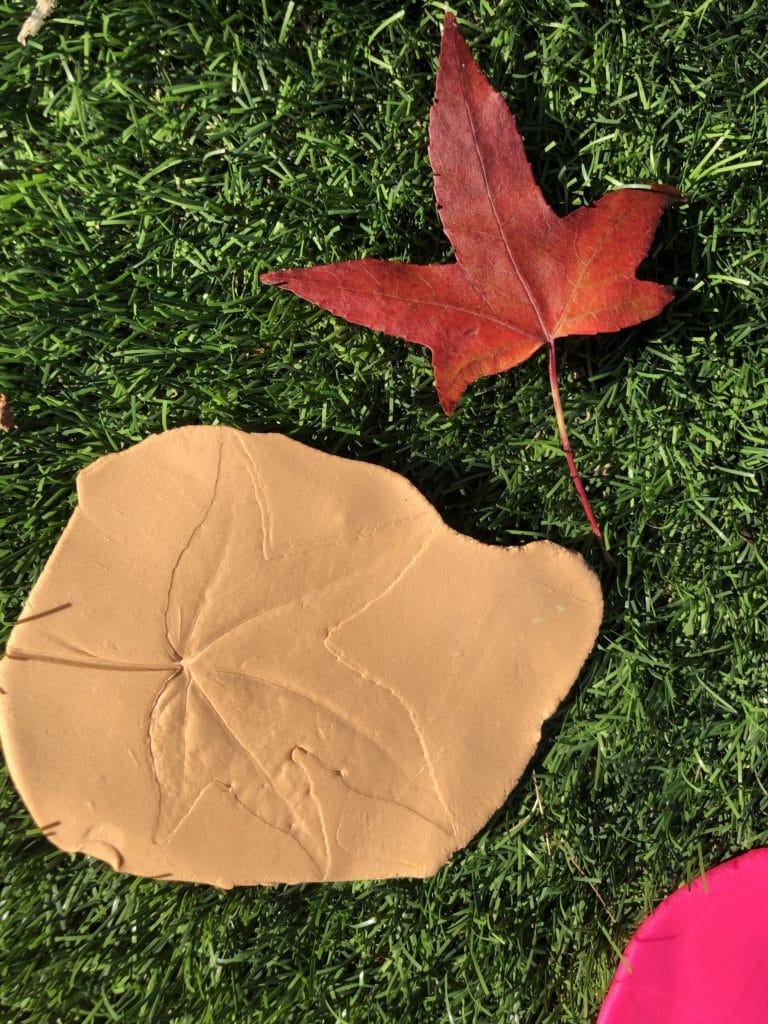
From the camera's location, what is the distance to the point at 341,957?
1.61 meters

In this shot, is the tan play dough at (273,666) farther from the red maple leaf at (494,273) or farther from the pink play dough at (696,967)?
the pink play dough at (696,967)

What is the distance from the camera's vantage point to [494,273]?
1311 mm

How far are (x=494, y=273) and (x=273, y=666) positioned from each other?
29.8 inches

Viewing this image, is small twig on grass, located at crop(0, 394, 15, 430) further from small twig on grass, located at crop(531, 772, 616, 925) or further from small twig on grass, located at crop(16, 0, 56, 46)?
small twig on grass, located at crop(531, 772, 616, 925)

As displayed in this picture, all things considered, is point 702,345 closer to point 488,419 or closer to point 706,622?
point 488,419

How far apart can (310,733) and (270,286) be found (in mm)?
828

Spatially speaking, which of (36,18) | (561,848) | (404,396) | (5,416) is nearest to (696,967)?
(561,848)

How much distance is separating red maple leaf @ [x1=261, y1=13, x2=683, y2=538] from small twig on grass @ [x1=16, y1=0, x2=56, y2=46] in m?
0.73

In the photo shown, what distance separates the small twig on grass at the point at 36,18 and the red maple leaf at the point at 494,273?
0.73 m

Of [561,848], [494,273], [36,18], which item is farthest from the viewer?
[561,848]

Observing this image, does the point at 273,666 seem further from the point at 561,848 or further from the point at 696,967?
the point at 696,967

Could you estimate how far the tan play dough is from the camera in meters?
1.30

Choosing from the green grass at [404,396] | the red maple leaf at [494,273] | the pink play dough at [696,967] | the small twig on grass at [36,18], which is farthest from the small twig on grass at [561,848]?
the small twig on grass at [36,18]

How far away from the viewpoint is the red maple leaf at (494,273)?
4.20ft
